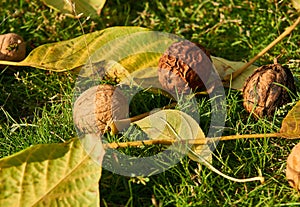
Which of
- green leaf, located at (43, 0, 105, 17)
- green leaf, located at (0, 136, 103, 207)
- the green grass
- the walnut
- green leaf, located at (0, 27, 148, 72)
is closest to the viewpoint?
green leaf, located at (0, 136, 103, 207)

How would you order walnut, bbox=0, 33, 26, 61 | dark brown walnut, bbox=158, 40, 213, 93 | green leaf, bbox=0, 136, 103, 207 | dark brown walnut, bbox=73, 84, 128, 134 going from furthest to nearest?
walnut, bbox=0, 33, 26, 61
dark brown walnut, bbox=158, 40, 213, 93
dark brown walnut, bbox=73, 84, 128, 134
green leaf, bbox=0, 136, 103, 207

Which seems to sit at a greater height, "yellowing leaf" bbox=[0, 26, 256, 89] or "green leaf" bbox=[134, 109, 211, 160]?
"yellowing leaf" bbox=[0, 26, 256, 89]

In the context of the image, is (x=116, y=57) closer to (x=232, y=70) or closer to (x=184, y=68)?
(x=184, y=68)

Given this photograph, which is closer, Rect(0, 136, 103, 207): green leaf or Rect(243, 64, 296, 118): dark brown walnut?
Rect(0, 136, 103, 207): green leaf

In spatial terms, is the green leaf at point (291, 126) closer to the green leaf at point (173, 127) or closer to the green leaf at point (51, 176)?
the green leaf at point (173, 127)

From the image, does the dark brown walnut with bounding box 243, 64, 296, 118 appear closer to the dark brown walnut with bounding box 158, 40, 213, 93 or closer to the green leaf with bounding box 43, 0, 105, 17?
the dark brown walnut with bounding box 158, 40, 213, 93

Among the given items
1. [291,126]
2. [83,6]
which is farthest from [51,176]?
[83,6]

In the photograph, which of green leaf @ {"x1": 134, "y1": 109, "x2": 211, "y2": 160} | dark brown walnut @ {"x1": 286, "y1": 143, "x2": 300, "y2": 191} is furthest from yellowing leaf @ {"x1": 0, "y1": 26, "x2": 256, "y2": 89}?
dark brown walnut @ {"x1": 286, "y1": 143, "x2": 300, "y2": 191}

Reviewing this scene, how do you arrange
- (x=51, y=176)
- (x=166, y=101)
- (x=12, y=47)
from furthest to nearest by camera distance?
(x=12, y=47)
(x=166, y=101)
(x=51, y=176)
